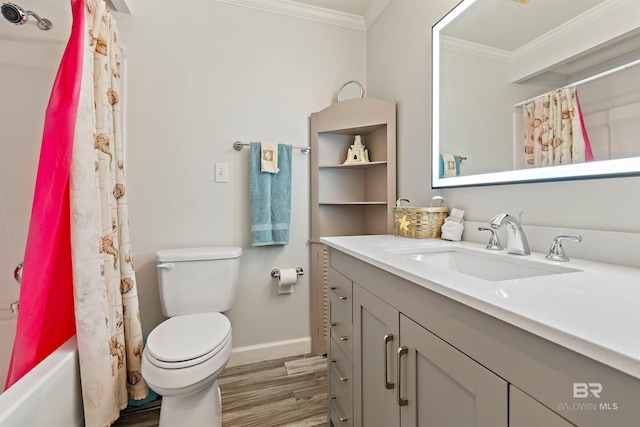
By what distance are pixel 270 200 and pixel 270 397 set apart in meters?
1.16

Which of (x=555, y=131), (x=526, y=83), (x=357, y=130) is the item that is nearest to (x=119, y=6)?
(x=357, y=130)

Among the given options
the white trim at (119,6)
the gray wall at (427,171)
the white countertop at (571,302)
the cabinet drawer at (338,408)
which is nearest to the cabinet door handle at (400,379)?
the white countertop at (571,302)

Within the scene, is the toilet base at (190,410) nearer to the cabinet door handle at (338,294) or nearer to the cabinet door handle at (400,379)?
the cabinet door handle at (338,294)

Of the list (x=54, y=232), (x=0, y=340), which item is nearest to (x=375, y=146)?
(x=54, y=232)

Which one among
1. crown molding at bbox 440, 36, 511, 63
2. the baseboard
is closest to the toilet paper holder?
the baseboard

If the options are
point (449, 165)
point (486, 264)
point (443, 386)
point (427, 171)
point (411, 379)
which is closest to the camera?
point (443, 386)

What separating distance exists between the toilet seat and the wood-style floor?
48 cm

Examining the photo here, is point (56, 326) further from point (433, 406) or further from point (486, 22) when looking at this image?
point (486, 22)

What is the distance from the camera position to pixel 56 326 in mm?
1051

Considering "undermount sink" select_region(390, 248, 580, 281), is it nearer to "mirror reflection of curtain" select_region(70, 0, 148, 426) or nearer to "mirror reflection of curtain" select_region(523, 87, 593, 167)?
"mirror reflection of curtain" select_region(523, 87, 593, 167)

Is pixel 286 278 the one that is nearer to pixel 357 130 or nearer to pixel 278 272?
pixel 278 272

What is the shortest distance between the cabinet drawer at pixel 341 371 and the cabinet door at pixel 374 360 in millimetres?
51

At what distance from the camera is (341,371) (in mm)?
1188

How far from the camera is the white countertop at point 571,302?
0.34 meters
